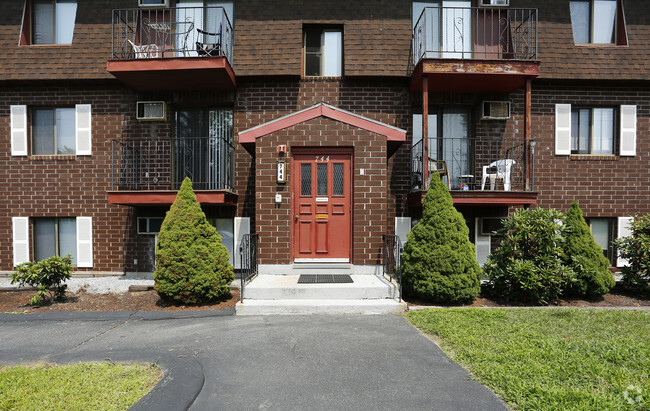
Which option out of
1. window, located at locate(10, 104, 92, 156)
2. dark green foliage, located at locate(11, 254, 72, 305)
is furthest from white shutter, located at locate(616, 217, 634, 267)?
window, located at locate(10, 104, 92, 156)

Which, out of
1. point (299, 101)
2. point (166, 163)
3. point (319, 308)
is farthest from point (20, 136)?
point (319, 308)

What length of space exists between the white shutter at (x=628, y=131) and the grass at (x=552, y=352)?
515 cm

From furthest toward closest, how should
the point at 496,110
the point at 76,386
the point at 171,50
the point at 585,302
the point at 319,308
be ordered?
the point at 496,110 < the point at 171,50 < the point at 585,302 < the point at 319,308 < the point at 76,386

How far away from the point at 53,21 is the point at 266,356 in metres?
10.6

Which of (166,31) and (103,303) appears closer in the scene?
(103,303)

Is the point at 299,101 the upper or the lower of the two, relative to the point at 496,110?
upper

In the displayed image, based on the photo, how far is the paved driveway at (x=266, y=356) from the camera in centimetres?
338

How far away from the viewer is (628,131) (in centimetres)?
957

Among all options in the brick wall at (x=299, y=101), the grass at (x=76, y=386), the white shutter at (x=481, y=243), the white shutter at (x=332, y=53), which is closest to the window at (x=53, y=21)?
the brick wall at (x=299, y=101)

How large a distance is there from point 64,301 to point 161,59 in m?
5.36

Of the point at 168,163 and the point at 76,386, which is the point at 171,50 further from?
the point at 76,386

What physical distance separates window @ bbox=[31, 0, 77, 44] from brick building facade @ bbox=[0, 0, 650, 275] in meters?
0.05

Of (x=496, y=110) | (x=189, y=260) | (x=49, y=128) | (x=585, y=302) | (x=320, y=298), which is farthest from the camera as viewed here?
(x=49, y=128)

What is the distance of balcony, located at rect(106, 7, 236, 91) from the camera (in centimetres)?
843
